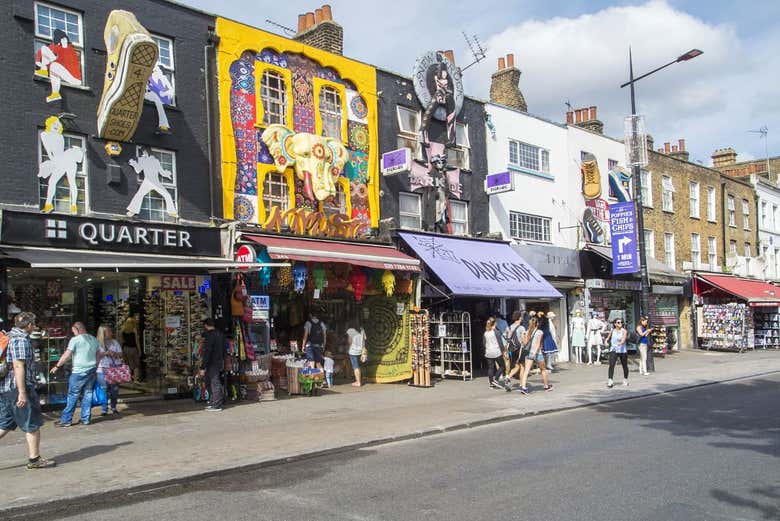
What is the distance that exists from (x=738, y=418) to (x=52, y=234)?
12.0m

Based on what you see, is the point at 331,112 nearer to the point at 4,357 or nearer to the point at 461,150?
the point at 461,150

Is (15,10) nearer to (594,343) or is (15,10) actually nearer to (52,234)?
(52,234)

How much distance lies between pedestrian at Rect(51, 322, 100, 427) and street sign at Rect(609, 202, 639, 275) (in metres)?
18.1

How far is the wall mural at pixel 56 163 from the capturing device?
12.5m

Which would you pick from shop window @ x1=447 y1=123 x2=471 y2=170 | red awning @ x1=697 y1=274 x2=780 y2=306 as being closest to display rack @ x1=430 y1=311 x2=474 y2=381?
shop window @ x1=447 y1=123 x2=471 y2=170

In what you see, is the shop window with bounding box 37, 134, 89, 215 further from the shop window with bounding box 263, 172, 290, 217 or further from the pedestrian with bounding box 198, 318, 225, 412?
the shop window with bounding box 263, 172, 290, 217

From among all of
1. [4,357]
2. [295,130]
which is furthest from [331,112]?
[4,357]

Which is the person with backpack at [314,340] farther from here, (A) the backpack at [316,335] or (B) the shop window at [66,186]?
(B) the shop window at [66,186]

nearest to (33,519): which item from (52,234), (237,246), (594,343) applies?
(52,234)

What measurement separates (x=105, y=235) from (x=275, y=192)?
4.64m

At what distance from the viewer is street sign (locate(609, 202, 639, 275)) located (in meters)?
23.6

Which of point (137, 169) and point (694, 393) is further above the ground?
point (137, 169)

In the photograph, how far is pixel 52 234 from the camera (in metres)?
11.8

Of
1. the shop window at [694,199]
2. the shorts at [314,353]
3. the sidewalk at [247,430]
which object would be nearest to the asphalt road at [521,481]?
the sidewalk at [247,430]
